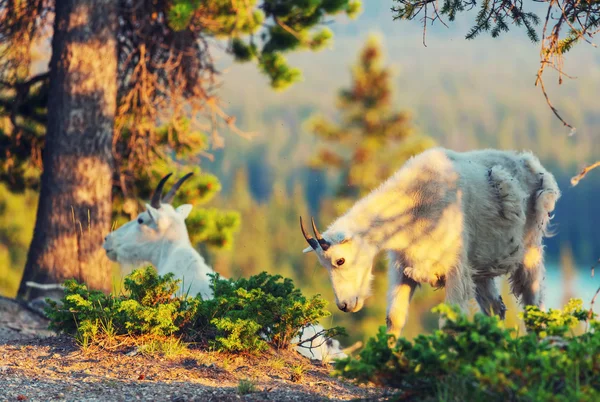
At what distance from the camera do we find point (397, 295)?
6184mm

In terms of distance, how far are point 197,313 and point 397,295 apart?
5.38ft

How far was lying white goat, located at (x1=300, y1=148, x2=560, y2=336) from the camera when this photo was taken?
593cm

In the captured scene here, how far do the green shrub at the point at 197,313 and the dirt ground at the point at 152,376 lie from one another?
5.1 inches

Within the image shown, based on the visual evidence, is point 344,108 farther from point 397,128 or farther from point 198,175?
point 198,175

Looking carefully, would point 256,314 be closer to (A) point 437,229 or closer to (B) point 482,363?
(A) point 437,229

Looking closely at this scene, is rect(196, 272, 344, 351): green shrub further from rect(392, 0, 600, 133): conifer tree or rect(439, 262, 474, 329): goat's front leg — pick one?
rect(392, 0, 600, 133): conifer tree

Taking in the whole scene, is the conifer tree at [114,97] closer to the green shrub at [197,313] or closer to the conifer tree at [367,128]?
the green shrub at [197,313]

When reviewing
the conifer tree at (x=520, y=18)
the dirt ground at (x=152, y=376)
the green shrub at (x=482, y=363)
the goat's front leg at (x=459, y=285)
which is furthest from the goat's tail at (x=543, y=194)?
the green shrub at (x=482, y=363)

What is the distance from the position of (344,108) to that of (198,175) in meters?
24.2

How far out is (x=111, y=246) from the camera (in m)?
8.65

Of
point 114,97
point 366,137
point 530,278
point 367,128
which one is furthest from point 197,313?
point 367,128

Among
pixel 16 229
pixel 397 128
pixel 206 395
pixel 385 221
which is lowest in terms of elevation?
pixel 206 395

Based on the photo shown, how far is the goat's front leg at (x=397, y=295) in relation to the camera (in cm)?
605

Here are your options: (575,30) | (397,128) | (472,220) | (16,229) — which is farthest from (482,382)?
(397,128)
